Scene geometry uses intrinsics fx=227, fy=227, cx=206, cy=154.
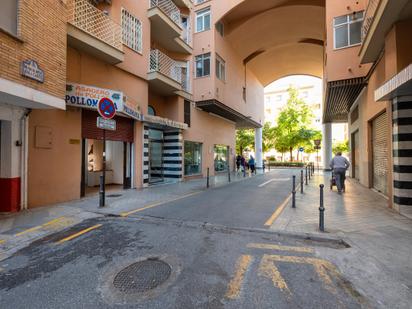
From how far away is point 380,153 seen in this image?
9.81 meters

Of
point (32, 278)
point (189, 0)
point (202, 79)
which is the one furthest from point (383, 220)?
point (189, 0)

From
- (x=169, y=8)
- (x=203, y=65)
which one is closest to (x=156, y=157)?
(x=203, y=65)

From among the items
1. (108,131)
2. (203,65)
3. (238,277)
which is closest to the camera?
(238,277)

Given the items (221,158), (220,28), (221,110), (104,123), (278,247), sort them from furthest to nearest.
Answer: (221,158)
(221,110)
(220,28)
(104,123)
(278,247)

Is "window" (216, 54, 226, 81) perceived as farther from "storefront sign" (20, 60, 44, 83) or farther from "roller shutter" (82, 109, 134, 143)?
"storefront sign" (20, 60, 44, 83)

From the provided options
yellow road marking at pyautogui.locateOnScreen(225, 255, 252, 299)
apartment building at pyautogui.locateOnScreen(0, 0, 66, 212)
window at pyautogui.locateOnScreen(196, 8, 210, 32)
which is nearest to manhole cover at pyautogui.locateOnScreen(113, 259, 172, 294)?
yellow road marking at pyautogui.locateOnScreen(225, 255, 252, 299)

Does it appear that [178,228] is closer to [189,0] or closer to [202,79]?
[202,79]

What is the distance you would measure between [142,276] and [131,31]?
1157cm

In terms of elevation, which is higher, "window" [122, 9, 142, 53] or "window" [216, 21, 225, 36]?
"window" [216, 21, 225, 36]

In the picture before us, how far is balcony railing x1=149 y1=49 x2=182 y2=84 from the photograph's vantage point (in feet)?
42.5

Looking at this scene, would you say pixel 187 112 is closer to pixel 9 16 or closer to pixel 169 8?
pixel 169 8

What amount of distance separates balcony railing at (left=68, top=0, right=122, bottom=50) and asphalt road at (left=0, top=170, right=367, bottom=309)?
7471 mm

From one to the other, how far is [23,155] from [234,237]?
266 inches

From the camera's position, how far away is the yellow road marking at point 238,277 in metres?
2.94
